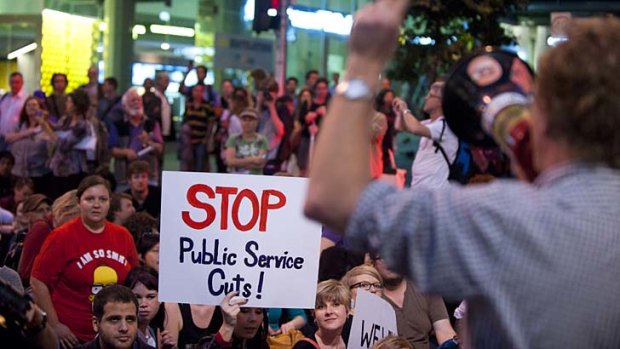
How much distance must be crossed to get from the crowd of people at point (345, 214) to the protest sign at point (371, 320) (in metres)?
0.21

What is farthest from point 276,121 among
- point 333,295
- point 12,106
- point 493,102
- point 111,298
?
point 493,102

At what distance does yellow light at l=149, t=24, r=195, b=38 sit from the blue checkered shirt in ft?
72.0

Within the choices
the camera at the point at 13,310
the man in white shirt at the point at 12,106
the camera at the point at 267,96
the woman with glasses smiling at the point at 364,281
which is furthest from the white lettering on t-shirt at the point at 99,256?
the camera at the point at 267,96

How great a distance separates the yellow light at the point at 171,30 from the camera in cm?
2378

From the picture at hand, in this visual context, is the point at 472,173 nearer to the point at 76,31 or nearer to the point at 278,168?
the point at 278,168

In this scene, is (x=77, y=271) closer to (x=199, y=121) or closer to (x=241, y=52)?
(x=199, y=121)

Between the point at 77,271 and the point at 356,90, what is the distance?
6.11 m

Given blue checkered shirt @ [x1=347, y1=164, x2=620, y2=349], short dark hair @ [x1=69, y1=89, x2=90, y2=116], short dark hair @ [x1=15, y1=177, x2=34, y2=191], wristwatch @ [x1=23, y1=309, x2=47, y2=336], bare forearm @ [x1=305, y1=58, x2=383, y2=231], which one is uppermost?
bare forearm @ [x1=305, y1=58, x2=383, y2=231]

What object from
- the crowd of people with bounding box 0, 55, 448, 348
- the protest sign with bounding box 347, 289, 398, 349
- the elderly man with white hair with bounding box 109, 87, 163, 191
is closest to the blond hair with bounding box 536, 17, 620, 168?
the crowd of people with bounding box 0, 55, 448, 348

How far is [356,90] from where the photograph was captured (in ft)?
7.39

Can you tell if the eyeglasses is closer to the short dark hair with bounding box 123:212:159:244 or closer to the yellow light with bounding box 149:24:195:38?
the short dark hair with bounding box 123:212:159:244

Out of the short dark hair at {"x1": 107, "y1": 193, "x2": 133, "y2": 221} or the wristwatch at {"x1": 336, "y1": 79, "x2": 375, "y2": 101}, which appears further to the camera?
the short dark hair at {"x1": 107, "y1": 193, "x2": 133, "y2": 221}

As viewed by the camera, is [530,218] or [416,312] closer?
[530,218]

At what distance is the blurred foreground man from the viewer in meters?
2.13
